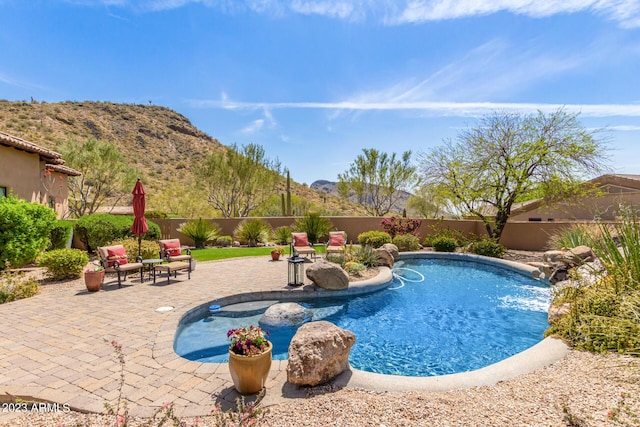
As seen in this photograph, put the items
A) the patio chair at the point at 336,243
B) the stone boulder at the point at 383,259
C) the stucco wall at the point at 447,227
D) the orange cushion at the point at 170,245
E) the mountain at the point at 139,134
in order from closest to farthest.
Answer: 1. the orange cushion at the point at 170,245
2. the stone boulder at the point at 383,259
3. the patio chair at the point at 336,243
4. the stucco wall at the point at 447,227
5. the mountain at the point at 139,134

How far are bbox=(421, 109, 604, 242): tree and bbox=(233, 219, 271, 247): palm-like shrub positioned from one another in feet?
30.8

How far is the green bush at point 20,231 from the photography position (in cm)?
813

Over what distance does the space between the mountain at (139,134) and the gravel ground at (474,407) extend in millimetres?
22946

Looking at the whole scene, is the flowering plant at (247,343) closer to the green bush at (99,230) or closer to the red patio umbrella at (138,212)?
the red patio umbrella at (138,212)

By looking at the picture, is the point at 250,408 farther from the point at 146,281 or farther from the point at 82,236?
the point at 82,236

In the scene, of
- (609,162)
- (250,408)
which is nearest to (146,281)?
(250,408)

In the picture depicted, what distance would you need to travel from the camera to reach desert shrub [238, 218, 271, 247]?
52.9 ft

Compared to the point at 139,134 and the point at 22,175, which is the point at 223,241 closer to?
the point at 22,175

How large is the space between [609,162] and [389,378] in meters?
15.5

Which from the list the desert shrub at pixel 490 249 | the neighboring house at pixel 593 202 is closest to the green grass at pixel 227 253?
the desert shrub at pixel 490 249

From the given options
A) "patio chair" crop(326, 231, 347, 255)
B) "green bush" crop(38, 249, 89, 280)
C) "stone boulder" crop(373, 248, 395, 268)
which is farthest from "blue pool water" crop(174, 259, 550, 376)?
"green bush" crop(38, 249, 89, 280)

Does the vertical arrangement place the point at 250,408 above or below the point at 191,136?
below

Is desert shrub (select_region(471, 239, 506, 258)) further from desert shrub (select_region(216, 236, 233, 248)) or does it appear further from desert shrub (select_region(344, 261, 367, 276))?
desert shrub (select_region(216, 236, 233, 248))

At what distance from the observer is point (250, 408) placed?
2539 millimetres
